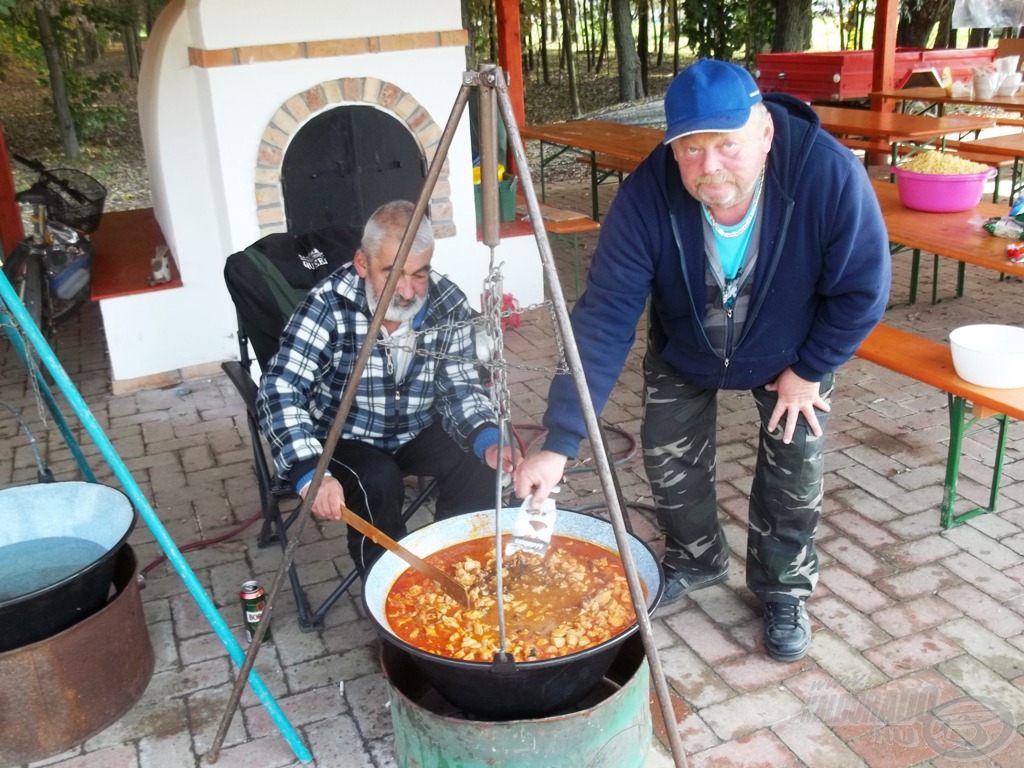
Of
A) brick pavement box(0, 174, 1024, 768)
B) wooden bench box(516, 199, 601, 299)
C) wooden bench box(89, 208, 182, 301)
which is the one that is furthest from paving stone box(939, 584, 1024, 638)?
wooden bench box(89, 208, 182, 301)

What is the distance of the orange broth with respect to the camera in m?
2.43

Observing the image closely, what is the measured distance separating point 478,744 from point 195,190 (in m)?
4.11

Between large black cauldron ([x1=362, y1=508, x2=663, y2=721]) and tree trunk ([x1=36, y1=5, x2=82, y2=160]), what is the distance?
11.4 m

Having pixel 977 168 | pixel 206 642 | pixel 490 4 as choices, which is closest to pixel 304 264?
pixel 206 642

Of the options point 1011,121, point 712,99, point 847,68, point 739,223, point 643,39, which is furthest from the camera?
point 643,39

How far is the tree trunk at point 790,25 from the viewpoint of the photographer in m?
15.6

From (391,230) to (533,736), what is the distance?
1.55 metres

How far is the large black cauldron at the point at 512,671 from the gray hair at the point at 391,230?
88 cm

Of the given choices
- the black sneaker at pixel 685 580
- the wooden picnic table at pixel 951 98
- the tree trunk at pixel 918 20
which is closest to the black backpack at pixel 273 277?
the black sneaker at pixel 685 580

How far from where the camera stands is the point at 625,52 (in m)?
17.3

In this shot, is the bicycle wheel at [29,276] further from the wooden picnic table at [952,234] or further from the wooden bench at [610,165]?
the wooden picnic table at [952,234]

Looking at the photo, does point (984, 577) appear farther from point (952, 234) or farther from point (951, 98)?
point (951, 98)

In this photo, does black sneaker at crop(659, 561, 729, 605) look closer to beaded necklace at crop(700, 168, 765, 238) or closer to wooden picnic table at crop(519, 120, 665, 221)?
beaded necklace at crop(700, 168, 765, 238)

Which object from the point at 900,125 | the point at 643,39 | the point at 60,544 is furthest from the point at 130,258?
the point at 643,39
